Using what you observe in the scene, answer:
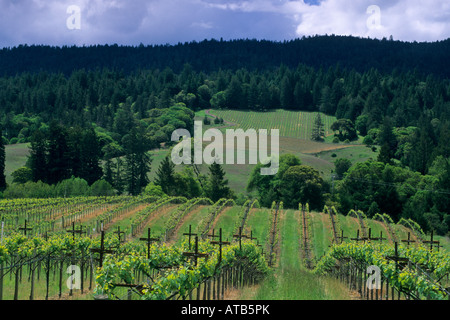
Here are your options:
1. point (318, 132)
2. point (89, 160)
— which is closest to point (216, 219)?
point (89, 160)

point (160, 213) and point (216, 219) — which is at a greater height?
point (160, 213)

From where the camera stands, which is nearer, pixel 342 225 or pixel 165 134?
pixel 342 225

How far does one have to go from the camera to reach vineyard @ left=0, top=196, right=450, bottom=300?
16.2 metres

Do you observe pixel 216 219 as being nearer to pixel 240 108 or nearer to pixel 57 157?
pixel 57 157

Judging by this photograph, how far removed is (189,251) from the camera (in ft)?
70.0

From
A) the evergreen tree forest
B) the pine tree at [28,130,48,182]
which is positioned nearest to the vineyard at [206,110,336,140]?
the evergreen tree forest

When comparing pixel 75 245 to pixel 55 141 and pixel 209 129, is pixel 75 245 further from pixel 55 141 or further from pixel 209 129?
pixel 209 129

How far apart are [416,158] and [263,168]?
114 feet

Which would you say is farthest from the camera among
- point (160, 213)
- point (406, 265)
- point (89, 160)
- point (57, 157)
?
point (89, 160)

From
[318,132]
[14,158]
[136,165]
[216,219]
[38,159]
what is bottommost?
[216,219]

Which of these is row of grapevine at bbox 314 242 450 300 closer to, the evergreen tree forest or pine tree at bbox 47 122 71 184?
the evergreen tree forest
